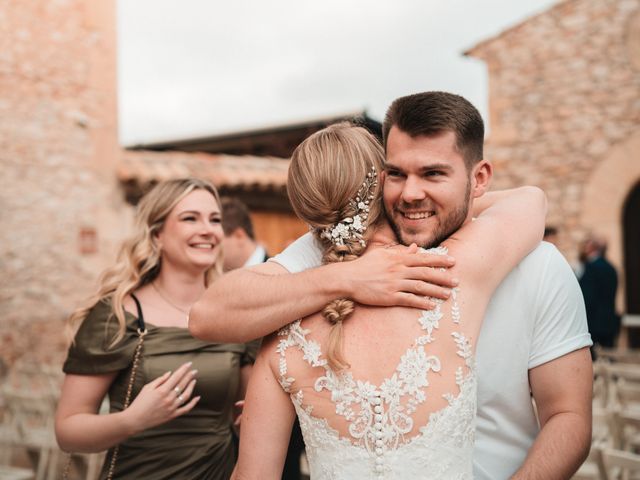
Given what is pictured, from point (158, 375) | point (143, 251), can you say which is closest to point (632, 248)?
point (143, 251)

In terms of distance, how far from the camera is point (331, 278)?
1.54m

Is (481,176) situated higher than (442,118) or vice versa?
(442,118)

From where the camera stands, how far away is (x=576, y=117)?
982 cm

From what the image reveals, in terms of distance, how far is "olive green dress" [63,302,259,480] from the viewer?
98.3 inches

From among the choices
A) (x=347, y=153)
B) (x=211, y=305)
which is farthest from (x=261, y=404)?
(x=347, y=153)

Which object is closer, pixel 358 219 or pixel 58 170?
pixel 358 219

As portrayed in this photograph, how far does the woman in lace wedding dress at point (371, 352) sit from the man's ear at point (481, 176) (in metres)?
0.05

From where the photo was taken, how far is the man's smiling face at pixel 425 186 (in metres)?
1.61

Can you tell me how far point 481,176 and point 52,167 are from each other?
24.9ft

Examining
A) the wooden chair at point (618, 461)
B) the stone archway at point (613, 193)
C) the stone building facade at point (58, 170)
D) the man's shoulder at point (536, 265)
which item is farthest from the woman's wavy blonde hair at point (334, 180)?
the stone archway at point (613, 193)

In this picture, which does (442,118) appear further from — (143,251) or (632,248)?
(632,248)

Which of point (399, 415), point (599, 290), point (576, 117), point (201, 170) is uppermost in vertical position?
point (576, 117)

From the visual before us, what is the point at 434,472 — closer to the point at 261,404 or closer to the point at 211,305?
the point at 261,404

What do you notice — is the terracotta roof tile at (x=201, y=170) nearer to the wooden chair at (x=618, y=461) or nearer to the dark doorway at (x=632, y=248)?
the dark doorway at (x=632, y=248)
